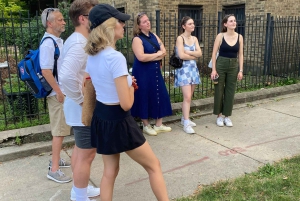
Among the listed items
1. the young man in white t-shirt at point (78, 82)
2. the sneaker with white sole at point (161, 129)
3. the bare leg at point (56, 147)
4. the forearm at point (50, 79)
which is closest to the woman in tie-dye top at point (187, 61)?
the sneaker with white sole at point (161, 129)

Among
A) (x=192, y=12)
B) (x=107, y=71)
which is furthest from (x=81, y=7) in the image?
(x=192, y=12)

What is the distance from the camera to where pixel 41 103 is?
19.3ft

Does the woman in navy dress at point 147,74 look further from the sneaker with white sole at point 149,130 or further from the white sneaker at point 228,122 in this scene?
the white sneaker at point 228,122

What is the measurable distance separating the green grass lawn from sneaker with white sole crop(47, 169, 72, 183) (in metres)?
1.31

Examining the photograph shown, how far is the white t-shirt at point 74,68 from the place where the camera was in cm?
252

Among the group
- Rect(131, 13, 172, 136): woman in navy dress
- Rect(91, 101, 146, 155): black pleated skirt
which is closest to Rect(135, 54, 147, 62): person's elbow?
Rect(131, 13, 172, 136): woman in navy dress

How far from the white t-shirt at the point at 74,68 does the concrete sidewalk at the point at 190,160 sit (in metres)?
1.13

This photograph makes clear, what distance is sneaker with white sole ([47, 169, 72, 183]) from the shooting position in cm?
344

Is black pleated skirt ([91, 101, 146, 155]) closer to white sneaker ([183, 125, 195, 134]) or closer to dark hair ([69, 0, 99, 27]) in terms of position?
dark hair ([69, 0, 99, 27])

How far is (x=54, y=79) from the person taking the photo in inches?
124

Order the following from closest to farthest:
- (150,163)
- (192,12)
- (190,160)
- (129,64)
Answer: (150,163) → (190,160) → (129,64) → (192,12)

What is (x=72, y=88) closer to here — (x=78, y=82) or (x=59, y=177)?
(x=78, y=82)

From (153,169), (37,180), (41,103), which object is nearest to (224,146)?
(153,169)

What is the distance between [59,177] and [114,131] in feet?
5.11
